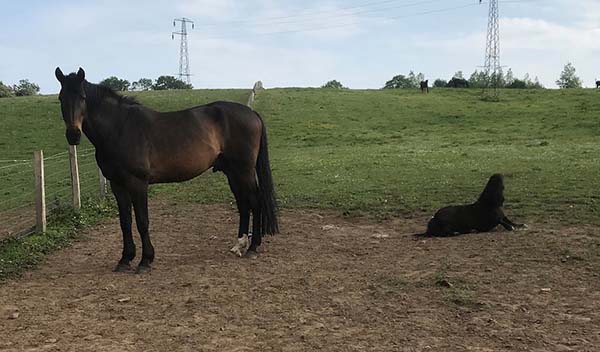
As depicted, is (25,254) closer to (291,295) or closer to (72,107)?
(72,107)

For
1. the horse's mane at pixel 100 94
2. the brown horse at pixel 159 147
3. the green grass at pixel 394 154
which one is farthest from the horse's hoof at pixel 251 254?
the green grass at pixel 394 154

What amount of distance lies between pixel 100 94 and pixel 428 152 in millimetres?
14308

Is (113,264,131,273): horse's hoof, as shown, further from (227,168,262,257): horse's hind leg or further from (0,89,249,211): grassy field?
(0,89,249,211): grassy field

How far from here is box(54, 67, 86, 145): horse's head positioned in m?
→ 6.70

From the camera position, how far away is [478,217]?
8625mm

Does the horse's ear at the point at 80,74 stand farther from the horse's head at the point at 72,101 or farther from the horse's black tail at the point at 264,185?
the horse's black tail at the point at 264,185

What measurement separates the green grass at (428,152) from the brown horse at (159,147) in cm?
301

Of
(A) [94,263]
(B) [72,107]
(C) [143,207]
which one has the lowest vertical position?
(A) [94,263]

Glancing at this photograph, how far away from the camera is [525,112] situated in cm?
3262

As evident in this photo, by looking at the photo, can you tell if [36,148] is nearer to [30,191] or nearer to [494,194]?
[30,191]

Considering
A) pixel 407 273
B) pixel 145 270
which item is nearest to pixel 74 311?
pixel 145 270

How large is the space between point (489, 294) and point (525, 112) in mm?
29382

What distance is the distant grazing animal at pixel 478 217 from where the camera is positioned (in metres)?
8.54

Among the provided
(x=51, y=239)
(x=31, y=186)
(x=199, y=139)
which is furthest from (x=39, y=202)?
(x=31, y=186)
